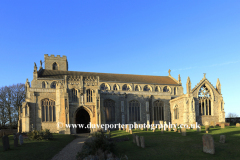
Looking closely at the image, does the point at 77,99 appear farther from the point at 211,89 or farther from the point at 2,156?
the point at 211,89

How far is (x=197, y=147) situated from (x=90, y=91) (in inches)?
916

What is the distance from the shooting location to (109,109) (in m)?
39.6

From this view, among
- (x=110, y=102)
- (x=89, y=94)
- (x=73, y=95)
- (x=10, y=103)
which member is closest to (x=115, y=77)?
(x=110, y=102)

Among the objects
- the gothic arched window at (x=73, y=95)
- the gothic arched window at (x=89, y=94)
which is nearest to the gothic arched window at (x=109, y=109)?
the gothic arched window at (x=89, y=94)

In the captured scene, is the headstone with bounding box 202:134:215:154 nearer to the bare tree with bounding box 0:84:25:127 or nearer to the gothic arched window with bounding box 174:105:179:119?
the gothic arched window with bounding box 174:105:179:119

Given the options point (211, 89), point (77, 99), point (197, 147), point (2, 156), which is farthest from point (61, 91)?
point (211, 89)

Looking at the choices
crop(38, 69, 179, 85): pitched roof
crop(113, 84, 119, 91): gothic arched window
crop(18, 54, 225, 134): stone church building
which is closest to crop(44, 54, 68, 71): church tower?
crop(38, 69, 179, 85): pitched roof

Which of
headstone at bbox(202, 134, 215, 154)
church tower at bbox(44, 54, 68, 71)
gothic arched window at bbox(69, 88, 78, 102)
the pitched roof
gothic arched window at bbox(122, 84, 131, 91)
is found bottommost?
headstone at bbox(202, 134, 215, 154)

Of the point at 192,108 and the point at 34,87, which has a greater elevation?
the point at 34,87

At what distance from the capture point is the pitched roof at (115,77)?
137ft

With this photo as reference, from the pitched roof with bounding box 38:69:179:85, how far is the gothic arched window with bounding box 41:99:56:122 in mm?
5457

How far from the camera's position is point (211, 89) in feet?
130

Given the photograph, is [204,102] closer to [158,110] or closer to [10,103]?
[158,110]

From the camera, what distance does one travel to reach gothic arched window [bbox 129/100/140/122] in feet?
135
